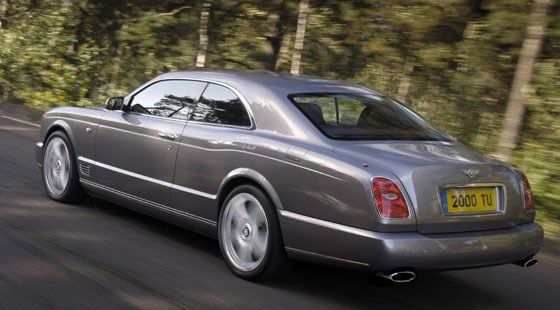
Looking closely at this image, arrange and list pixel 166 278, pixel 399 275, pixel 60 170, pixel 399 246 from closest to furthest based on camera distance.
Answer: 1. pixel 399 246
2. pixel 399 275
3. pixel 166 278
4. pixel 60 170

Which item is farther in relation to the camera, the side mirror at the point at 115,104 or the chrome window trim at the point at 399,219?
the side mirror at the point at 115,104

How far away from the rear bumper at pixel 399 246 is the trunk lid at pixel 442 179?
3.0 inches

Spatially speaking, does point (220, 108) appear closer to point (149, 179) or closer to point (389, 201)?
point (149, 179)

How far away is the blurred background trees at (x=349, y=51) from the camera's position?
30.1 feet

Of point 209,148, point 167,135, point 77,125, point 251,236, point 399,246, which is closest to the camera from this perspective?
point 399,246

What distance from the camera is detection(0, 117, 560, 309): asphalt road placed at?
4.51 meters

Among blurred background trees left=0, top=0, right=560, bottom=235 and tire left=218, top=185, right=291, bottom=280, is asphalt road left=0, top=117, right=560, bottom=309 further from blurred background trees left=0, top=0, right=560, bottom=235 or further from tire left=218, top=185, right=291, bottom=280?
blurred background trees left=0, top=0, right=560, bottom=235

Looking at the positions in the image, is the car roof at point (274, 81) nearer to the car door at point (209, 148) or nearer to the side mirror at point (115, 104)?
the car door at point (209, 148)

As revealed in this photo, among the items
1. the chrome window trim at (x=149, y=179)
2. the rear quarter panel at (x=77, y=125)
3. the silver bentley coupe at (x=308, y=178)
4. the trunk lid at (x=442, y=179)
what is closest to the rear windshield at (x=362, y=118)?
the silver bentley coupe at (x=308, y=178)

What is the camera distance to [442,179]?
4410 mm

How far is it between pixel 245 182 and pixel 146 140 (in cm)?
123

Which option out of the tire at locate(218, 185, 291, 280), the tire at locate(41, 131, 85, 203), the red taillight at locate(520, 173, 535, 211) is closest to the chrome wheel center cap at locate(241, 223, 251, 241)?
the tire at locate(218, 185, 291, 280)

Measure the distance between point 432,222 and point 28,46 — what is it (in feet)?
51.5

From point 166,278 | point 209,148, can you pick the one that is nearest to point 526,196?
point 209,148
